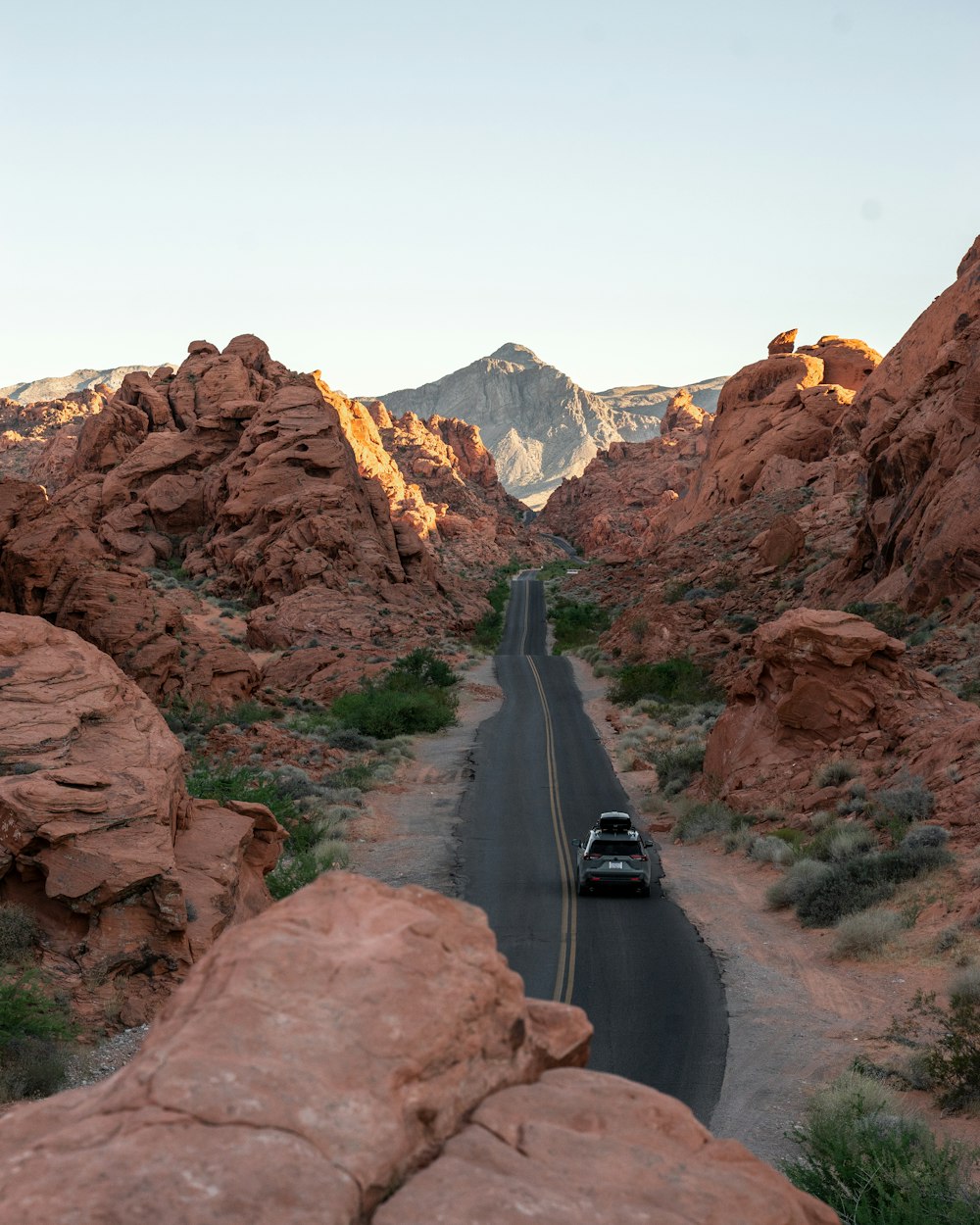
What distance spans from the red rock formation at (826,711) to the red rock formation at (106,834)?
14.5 meters

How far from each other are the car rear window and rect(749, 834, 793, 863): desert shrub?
297 cm

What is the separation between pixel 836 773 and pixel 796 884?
5437 mm

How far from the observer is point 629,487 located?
487ft

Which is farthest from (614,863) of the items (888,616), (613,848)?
(888,616)

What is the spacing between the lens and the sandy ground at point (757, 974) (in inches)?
506

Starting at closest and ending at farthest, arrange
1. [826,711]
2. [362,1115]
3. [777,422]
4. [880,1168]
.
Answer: [362,1115] → [880,1168] → [826,711] → [777,422]

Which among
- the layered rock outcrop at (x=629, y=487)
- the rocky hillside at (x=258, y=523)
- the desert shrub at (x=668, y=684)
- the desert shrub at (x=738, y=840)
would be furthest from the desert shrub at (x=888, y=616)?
the layered rock outcrop at (x=629, y=487)

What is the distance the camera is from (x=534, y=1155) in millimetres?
4402

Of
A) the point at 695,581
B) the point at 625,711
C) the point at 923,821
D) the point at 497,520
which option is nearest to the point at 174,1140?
the point at 923,821

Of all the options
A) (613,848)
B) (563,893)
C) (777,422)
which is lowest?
(563,893)

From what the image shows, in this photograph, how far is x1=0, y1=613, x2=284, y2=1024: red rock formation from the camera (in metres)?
13.4

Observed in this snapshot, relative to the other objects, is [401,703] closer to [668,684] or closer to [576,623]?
[668,684]

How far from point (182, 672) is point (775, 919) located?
2157cm

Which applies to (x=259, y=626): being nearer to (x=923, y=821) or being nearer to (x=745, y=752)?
(x=745, y=752)
